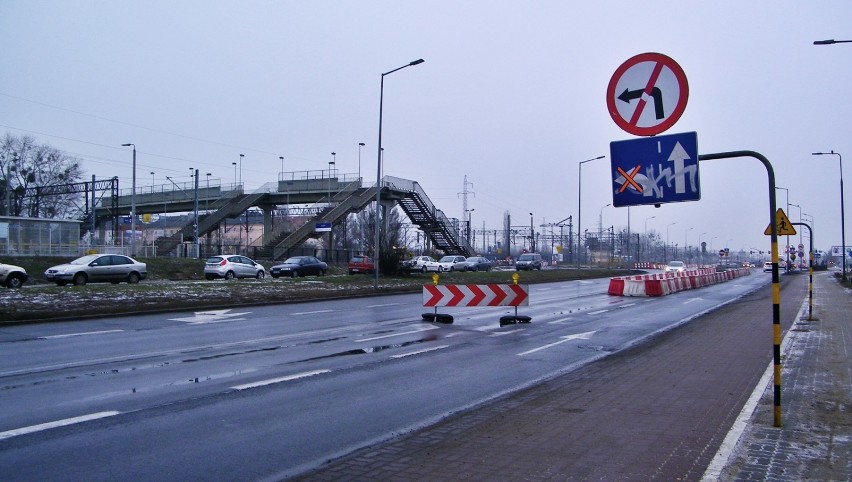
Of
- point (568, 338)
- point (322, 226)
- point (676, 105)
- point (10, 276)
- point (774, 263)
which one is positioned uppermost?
point (322, 226)

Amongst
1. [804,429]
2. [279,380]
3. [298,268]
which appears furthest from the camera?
[298,268]

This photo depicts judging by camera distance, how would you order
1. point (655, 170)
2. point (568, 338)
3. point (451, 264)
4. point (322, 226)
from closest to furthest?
point (655, 170) → point (568, 338) → point (451, 264) → point (322, 226)

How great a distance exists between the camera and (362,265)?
47281 mm

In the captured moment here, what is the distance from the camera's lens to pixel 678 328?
715 inches

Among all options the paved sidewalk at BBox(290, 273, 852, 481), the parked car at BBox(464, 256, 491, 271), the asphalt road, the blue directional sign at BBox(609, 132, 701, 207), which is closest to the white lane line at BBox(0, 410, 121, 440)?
the asphalt road

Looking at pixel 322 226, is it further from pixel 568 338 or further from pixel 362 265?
pixel 568 338

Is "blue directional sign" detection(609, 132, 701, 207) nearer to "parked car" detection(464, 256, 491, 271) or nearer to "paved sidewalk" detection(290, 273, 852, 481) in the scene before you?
"paved sidewalk" detection(290, 273, 852, 481)

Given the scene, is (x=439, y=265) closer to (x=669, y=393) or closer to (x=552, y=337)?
(x=552, y=337)

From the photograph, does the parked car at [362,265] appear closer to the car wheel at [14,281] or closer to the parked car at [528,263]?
the parked car at [528,263]

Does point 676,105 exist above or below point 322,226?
below

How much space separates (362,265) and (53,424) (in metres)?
40.1

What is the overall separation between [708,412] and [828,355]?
6.15m

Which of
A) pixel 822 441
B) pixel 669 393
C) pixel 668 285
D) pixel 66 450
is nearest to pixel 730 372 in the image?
pixel 669 393

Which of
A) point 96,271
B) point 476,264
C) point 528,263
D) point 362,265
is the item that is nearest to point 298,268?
point 362,265
